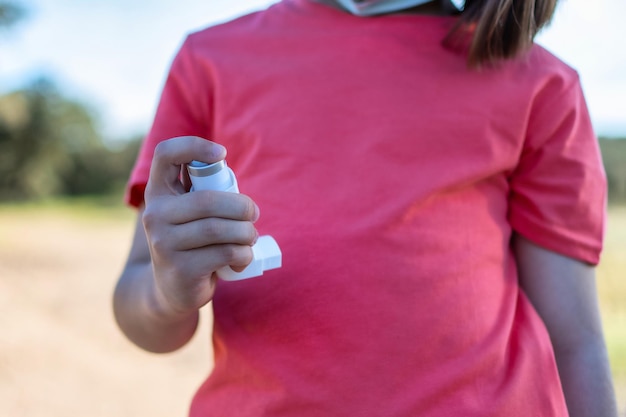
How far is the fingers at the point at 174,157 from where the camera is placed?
1.62 feet

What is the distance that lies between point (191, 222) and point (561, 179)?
0.43 m

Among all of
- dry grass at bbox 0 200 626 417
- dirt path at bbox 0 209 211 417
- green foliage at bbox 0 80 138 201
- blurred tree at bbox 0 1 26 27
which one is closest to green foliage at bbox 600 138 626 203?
dry grass at bbox 0 200 626 417

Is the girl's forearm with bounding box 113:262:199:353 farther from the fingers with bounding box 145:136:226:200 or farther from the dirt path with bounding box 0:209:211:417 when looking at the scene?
the dirt path with bounding box 0:209:211:417

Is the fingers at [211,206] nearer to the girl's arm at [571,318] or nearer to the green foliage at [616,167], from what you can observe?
the girl's arm at [571,318]

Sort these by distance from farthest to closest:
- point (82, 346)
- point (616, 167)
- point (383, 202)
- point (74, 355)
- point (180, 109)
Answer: point (616, 167) < point (82, 346) < point (74, 355) < point (180, 109) < point (383, 202)

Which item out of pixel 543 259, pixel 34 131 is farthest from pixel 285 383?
pixel 34 131

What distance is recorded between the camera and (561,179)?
72cm

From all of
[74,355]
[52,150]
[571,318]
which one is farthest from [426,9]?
[52,150]

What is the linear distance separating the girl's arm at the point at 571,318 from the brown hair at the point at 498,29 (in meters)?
0.22

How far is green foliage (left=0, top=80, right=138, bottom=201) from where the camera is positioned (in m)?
9.65

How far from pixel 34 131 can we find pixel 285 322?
10.2m

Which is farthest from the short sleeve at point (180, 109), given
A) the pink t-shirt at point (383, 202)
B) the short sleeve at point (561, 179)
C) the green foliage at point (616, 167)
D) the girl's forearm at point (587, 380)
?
the green foliage at point (616, 167)

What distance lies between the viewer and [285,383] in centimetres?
61

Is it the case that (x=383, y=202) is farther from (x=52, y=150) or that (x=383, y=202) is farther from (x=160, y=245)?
(x=52, y=150)
